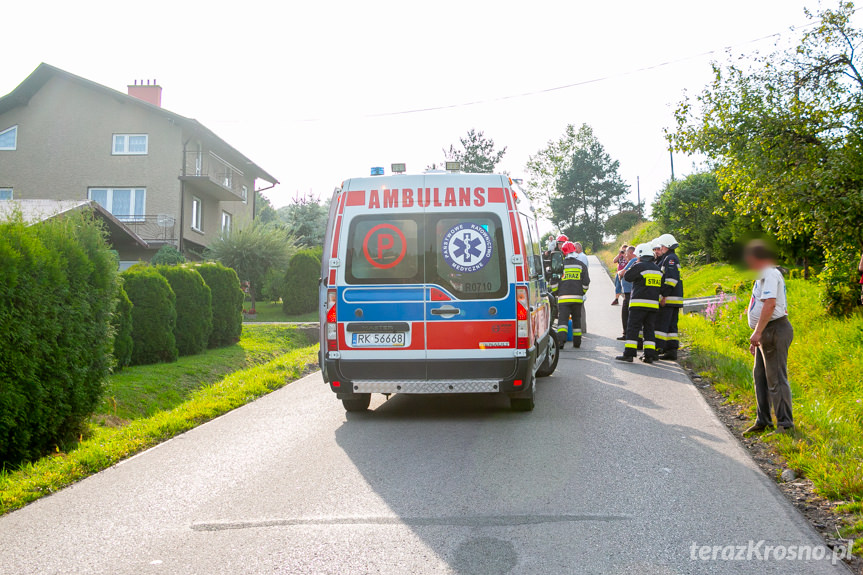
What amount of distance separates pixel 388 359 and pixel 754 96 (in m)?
10.3

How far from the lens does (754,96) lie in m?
14.1

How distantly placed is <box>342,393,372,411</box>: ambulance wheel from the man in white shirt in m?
3.96

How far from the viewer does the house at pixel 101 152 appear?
31.6 metres

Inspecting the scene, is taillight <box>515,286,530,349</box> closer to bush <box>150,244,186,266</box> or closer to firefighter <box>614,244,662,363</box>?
firefighter <box>614,244,662,363</box>

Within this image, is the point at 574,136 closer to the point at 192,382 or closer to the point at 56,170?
the point at 56,170

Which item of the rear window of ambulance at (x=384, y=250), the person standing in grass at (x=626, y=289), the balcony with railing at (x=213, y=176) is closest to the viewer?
the rear window of ambulance at (x=384, y=250)

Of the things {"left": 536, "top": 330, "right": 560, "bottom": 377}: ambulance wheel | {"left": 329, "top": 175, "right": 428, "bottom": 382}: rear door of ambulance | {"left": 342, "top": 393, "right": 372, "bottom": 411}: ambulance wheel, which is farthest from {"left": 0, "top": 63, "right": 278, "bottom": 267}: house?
{"left": 329, "top": 175, "right": 428, "bottom": 382}: rear door of ambulance

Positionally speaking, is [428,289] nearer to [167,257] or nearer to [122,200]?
[167,257]

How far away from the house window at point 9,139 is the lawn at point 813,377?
28971 mm

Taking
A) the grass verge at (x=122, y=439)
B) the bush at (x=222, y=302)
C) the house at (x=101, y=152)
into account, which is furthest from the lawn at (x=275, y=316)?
the grass verge at (x=122, y=439)

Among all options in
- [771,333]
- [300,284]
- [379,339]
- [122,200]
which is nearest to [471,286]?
[379,339]

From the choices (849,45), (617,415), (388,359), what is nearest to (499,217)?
(388,359)

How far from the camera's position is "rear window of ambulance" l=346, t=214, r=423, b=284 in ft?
24.5

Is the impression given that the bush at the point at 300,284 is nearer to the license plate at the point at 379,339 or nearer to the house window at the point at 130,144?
the house window at the point at 130,144
